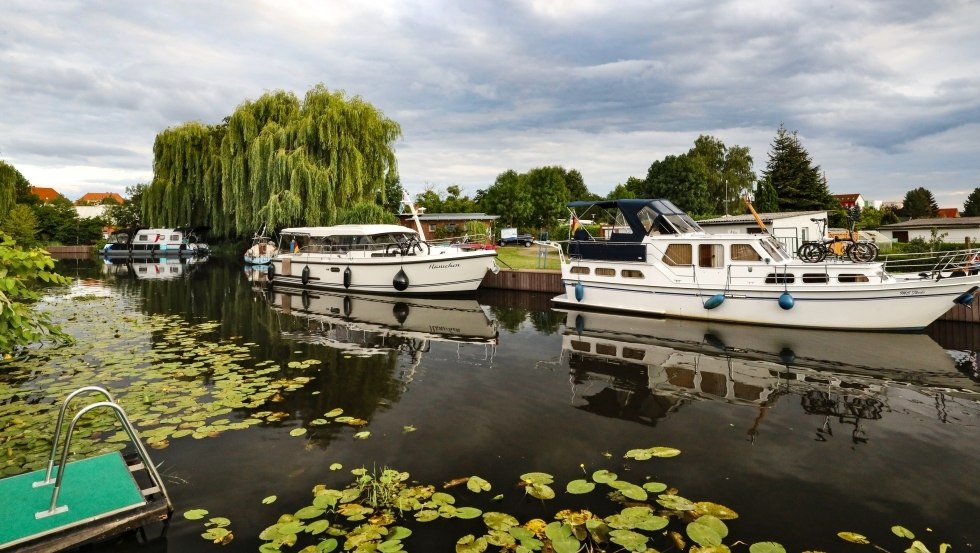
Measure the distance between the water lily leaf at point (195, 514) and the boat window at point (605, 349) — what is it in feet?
30.4

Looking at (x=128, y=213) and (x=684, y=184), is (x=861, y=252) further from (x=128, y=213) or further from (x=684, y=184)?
(x=128, y=213)

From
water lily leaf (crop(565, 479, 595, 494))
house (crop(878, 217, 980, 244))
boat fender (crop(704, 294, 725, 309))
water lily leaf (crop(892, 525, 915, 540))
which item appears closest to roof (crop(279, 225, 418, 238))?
boat fender (crop(704, 294, 725, 309))

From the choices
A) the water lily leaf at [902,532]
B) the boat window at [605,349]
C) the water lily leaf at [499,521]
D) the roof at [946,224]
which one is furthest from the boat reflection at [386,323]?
the roof at [946,224]

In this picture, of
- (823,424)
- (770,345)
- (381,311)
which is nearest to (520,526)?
(823,424)

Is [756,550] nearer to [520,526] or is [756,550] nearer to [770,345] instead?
[520,526]

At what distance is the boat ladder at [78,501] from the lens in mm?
4320

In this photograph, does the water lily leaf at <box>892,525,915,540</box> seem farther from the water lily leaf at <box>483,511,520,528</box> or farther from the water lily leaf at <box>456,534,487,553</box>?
the water lily leaf at <box>456,534,487,553</box>

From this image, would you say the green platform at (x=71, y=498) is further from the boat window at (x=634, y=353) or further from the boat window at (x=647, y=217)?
the boat window at (x=647, y=217)

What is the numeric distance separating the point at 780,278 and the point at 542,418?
10.4 metres

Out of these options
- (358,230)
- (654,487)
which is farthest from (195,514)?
(358,230)

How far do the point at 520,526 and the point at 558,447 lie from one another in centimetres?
212

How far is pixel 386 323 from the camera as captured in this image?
16.8 metres

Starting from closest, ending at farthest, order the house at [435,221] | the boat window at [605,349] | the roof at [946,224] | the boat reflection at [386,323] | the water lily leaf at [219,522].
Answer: the water lily leaf at [219,522], the boat window at [605,349], the boat reflection at [386,323], the roof at [946,224], the house at [435,221]

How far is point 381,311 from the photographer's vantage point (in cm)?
1914
